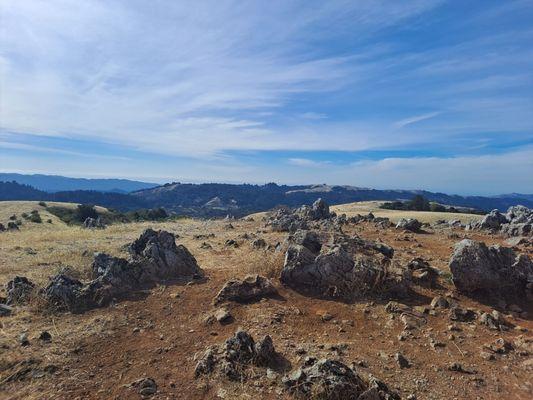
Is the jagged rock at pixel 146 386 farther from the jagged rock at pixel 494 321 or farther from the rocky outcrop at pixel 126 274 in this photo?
the jagged rock at pixel 494 321

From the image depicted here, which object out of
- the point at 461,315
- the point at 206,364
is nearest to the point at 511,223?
the point at 461,315

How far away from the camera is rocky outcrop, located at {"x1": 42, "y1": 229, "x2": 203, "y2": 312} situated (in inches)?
480

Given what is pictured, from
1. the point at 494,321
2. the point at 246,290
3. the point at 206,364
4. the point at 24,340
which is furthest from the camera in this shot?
the point at 246,290

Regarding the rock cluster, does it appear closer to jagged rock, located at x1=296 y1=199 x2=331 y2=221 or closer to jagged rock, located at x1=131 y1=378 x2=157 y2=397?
jagged rock, located at x1=296 y1=199 x2=331 y2=221

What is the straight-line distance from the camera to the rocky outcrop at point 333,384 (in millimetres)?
7137

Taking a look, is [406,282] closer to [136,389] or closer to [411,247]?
[411,247]

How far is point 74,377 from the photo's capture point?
839 centimetres

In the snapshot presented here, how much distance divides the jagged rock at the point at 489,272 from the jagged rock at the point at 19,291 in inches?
525

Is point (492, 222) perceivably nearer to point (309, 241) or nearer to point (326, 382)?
point (309, 241)

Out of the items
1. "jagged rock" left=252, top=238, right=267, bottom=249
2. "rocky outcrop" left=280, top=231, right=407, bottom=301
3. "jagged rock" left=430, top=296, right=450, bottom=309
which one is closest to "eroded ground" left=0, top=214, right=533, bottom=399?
"jagged rock" left=430, top=296, right=450, bottom=309

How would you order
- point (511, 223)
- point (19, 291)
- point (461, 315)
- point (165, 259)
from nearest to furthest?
point (461, 315), point (19, 291), point (165, 259), point (511, 223)

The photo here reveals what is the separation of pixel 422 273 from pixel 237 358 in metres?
7.29

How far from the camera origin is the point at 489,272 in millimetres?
12016

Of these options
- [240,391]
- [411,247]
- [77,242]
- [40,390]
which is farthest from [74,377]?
[77,242]
